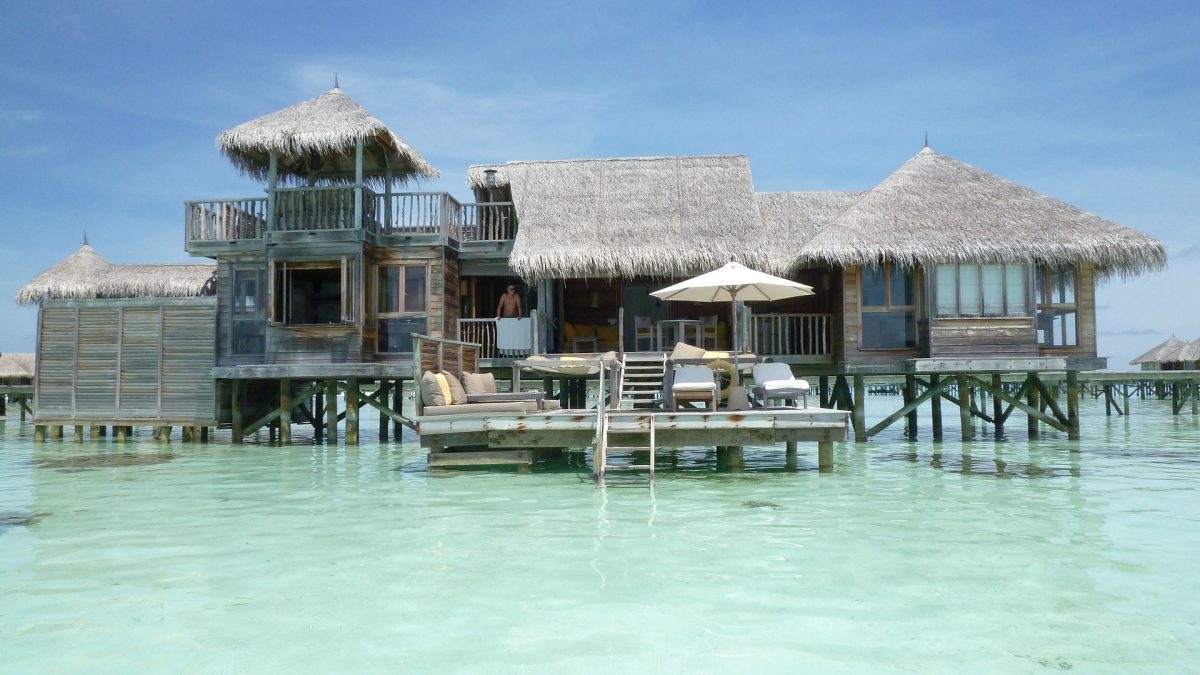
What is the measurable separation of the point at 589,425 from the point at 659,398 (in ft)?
13.0

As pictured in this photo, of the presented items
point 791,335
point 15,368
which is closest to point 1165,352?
point 791,335

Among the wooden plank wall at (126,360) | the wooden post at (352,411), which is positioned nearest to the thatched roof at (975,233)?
the wooden post at (352,411)

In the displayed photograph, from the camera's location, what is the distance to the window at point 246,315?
1728 cm

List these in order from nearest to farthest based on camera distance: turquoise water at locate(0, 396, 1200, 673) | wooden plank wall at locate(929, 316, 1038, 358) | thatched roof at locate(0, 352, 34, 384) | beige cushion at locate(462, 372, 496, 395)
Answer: turquoise water at locate(0, 396, 1200, 673) → beige cushion at locate(462, 372, 496, 395) → wooden plank wall at locate(929, 316, 1038, 358) → thatched roof at locate(0, 352, 34, 384)

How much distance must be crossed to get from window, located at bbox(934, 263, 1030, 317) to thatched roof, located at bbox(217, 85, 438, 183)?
9522 millimetres

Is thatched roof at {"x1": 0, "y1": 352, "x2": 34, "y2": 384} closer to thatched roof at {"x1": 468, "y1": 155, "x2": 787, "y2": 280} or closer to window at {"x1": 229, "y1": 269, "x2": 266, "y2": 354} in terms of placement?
window at {"x1": 229, "y1": 269, "x2": 266, "y2": 354}

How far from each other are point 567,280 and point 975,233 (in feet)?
25.8

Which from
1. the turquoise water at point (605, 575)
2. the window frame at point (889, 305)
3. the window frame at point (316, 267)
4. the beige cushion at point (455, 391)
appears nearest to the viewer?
the turquoise water at point (605, 575)

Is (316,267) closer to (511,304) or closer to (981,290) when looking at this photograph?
(511,304)

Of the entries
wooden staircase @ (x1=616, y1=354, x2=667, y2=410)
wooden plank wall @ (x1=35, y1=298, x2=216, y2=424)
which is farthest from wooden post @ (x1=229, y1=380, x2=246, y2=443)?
wooden staircase @ (x1=616, y1=354, x2=667, y2=410)

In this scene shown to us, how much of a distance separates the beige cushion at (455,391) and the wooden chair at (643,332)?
5.68 metres

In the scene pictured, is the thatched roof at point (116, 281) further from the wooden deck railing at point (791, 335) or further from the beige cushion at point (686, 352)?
the beige cushion at point (686, 352)

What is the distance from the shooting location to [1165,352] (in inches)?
1570

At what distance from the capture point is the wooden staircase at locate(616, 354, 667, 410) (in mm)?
13992
